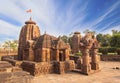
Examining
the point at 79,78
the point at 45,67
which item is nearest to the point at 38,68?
the point at 45,67

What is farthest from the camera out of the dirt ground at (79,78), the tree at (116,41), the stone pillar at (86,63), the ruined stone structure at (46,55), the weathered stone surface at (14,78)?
the tree at (116,41)

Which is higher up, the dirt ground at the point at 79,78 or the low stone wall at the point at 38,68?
the low stone wall at the point at 38,68

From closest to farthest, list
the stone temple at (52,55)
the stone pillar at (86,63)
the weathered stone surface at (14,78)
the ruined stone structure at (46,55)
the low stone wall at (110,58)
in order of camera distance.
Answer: the weathered stone surface at (14,78), the stone pillar at (86,63), the stone temple at (52,55), the ruined stone structure at (46,55), the low stone wall at (110,58)

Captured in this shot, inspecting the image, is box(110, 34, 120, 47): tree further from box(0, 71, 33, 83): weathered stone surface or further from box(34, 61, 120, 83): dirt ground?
box(0, 71, 33, 83): weathered stone surface

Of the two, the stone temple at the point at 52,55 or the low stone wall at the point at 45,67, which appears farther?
the stone temple at the point at 52,55

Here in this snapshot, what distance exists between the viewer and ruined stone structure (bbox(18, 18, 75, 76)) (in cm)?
1069

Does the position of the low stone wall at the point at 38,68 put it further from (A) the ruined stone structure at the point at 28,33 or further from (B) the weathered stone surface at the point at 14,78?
(B) the weathered stone surface at the point at 14,78

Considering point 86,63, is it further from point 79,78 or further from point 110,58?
point 110,58

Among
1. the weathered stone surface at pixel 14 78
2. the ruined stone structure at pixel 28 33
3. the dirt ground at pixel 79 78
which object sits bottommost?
the dirt ground at pixel 79 78

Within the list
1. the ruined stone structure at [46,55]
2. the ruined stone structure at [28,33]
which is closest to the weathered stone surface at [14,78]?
the ruined stone structure at [46,55]

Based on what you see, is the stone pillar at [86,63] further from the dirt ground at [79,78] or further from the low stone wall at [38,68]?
the low stone wall at [38,68]

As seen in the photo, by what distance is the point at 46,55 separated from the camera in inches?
503

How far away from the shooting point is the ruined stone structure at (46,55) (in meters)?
10.7

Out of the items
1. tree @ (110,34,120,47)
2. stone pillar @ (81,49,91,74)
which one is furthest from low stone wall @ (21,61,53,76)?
tree @ (110,34,120,47)
